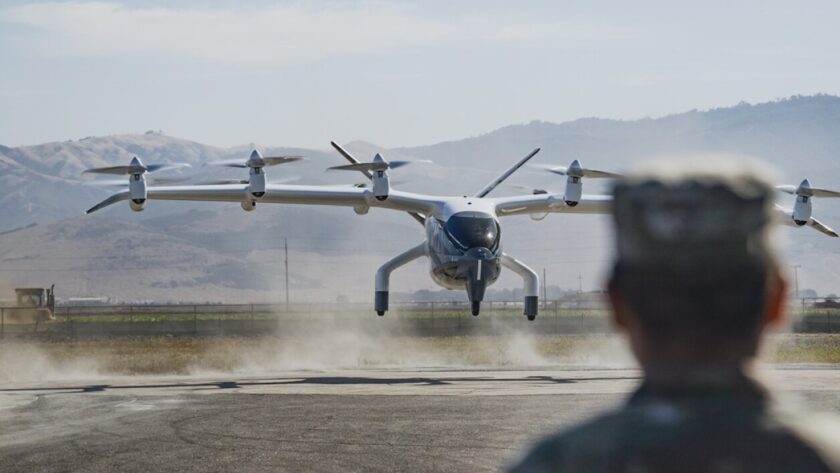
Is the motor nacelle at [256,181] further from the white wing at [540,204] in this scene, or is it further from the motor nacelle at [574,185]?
the motor nacelle at [574,185]

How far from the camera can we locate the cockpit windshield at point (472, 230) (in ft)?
136

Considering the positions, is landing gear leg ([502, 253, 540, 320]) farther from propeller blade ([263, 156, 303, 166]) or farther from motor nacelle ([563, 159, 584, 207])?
propeller blade ([263, 156, 303, 166])

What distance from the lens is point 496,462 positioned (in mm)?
18906

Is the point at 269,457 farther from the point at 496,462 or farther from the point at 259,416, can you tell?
the point at 259,416

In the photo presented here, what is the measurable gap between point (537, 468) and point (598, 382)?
1382 inches

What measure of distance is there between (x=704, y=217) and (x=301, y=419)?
24.2m

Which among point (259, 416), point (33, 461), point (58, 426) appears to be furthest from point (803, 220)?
point (33, 461)

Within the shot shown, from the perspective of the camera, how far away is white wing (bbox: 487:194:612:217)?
47.8 m

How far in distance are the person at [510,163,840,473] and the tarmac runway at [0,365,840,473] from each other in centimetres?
923

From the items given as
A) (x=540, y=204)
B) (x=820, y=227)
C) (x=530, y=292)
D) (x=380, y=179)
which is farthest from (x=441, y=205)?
(x=820, y=227)

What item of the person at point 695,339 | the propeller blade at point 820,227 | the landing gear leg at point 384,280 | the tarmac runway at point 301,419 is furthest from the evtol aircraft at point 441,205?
the person at point 695,339

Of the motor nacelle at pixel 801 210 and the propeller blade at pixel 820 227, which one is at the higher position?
the motor nacelle at pixel 801 210

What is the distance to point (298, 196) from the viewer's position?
48969 millimetres

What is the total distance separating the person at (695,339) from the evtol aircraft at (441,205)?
122ft
